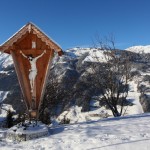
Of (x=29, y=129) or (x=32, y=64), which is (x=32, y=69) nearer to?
(x=32, y=64)

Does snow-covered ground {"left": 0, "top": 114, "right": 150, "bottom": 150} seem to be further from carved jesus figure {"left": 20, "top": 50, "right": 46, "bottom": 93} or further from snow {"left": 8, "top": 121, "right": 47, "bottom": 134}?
carved jesus figure {"left": 20, "top": 50, "right": 46, "bottom": 93}

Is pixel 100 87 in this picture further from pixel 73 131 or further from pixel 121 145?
pixel 121 145

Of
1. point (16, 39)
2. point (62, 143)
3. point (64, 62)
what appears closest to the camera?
point (62, 143)

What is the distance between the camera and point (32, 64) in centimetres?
1144

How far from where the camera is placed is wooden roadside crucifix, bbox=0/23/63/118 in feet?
37.4

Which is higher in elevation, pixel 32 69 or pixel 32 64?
pixel 32 64

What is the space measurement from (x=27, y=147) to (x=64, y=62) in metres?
171

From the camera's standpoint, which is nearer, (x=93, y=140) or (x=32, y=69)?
(x=93, y=140)

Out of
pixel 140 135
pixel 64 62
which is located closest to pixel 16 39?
pixel 140 135

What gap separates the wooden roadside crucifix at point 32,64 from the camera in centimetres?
1140

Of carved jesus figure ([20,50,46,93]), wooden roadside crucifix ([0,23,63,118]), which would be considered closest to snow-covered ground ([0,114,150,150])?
wooden roadside crucifix ([0,23,63,118])

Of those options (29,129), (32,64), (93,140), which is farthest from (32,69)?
(93,140)

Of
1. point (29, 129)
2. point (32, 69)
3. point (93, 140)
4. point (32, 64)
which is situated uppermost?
point (32, 64)

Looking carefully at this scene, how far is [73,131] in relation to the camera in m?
10.2
